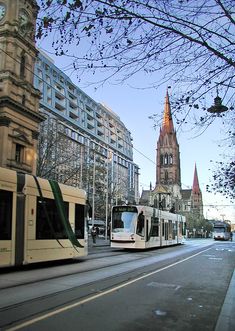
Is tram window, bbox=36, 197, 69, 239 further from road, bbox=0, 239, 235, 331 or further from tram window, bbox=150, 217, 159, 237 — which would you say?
tram window, bbox=150, 217, 159, 237

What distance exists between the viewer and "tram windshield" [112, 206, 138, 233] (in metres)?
29.5

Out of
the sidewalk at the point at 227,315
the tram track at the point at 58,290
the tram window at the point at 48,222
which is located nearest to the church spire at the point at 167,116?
the sidewalk at the point at 227,315

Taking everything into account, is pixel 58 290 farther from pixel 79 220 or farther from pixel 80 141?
pixel 80 141

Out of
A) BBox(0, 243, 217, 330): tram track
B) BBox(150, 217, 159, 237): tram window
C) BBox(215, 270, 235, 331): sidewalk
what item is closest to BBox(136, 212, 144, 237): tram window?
BBox(150, 217, 159, 237): tram window

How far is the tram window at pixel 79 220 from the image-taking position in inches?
778

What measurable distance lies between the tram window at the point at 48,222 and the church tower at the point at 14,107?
31.9 metres

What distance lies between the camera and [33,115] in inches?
2095

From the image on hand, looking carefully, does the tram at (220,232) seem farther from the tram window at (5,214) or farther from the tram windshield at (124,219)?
the tram window at (5,214)

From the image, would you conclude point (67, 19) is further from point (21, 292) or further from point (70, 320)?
point (21, 292)

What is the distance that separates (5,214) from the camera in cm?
1464

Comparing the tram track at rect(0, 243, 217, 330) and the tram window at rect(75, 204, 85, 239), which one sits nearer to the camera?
the tram track at rect(0, 243, 217, 330)

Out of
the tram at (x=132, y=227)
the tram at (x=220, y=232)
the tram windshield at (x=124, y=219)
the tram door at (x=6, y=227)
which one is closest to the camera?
the tram door at (x=6, y=227)

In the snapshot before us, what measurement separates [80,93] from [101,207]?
41550 mm

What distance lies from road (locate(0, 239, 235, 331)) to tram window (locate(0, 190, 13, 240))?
1.38 m
